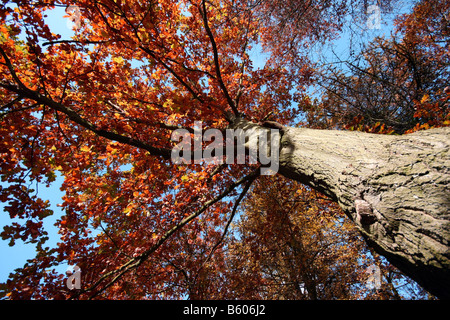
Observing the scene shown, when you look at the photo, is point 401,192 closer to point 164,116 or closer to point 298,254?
point 164,116

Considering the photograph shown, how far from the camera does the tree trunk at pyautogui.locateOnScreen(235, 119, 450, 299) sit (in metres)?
0.90

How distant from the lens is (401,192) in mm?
1065

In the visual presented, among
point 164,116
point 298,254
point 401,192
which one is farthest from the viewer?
point 298,254

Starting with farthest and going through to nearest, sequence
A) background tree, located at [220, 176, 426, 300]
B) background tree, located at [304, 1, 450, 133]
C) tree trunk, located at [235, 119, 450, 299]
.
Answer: background tree, located at [220, 176, 426, 300], background tree, located at [304, 1, 450, 133], tree trunk, located at [235, 119, 450, 299]

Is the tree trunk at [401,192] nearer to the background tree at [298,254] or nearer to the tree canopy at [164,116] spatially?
the tree canopy at [164,116]

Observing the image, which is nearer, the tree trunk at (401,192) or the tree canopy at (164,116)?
the tree trunk at (401,192)

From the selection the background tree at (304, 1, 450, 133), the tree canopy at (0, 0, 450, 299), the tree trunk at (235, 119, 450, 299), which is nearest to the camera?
the tree trunk at (235, 119, 450, 299)

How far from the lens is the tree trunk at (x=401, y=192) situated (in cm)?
90

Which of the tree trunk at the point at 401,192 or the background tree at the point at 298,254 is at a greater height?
the tree trunk at the point at 401,192

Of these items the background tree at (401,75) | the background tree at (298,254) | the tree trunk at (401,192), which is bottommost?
the background tree at (298,254)

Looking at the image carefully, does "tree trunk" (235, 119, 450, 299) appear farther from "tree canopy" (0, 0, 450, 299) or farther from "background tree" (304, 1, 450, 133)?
"background tree" (304, 1, 450, 133)

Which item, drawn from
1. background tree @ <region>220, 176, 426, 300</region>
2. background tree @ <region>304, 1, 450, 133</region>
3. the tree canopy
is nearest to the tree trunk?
the tree canopy

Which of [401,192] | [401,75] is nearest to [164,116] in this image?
[401,192]

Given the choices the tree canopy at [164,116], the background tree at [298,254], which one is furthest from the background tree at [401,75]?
the background tree at [298,254]
